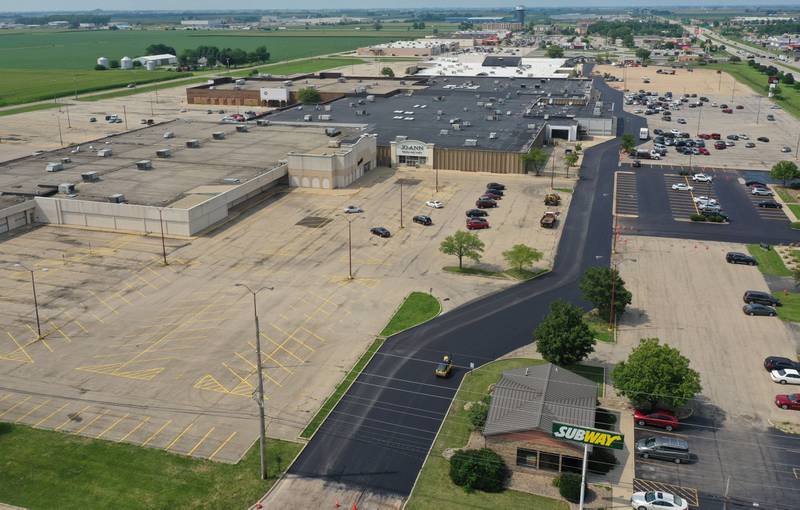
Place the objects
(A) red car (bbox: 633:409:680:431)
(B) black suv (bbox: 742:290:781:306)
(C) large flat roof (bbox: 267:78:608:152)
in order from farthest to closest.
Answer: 1. (C) large flat roof (bbox: 267:78:608:152)
2. (B) black suv (bbox: 742:290:781:306)
3. (A) red car (bbox: 633:409:680:431)

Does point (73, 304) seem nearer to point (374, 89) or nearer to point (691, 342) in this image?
point (691, 342)

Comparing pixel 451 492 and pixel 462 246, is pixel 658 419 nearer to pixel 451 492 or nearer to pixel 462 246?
pixel 451 492

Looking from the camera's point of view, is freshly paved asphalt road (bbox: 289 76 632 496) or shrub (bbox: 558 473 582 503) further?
freshly paved asphalt road (bbox: 289 76 632 496)

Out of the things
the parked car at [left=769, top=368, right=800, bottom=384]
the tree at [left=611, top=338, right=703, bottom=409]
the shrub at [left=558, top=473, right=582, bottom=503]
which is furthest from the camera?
the parked car at [left=769, top=368, right=800, bottom=384]

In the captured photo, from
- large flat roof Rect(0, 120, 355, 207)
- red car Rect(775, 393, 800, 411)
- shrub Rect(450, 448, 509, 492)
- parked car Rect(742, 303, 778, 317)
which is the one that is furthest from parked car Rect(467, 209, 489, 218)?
shrub Rect(450, 448, 509, 492)

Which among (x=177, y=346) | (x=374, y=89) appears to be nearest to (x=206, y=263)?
(x=177, y=346)

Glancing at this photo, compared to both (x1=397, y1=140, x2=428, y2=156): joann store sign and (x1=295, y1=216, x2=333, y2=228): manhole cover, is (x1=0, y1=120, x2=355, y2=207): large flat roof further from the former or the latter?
(x1=295, y1=216, x2=333, y2=228): manhole cover

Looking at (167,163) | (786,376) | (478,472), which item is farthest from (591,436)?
(167,163)
